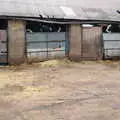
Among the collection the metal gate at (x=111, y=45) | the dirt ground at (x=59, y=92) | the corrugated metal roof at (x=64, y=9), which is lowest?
the dirt ground at (x=59, y=92)

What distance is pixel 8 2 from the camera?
2314 centimetres

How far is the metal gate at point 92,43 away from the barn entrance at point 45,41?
53.9 inches

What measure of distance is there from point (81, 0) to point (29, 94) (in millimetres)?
14126

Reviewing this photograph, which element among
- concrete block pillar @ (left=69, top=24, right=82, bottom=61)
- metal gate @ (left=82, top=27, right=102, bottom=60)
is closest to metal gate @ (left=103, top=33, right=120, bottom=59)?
metal gate @ (left=82, top=27, right=102, bottom=60)

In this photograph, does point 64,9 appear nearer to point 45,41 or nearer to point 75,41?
point 75,41

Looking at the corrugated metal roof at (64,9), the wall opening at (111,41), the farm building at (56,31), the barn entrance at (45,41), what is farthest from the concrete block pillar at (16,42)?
the wall opening at (111,41)

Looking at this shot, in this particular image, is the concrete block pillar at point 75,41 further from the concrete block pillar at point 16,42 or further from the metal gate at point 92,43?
the concrete block pillar at point 16,42

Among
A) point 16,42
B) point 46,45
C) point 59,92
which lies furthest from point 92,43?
point 59,92

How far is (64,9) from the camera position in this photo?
24047 mm

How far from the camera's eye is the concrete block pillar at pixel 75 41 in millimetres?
23234

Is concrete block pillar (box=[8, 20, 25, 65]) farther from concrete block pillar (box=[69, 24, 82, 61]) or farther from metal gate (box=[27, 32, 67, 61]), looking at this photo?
concrete block pillar (box=[69, 24, 82, 61])

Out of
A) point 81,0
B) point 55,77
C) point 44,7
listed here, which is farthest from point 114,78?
point 81,0

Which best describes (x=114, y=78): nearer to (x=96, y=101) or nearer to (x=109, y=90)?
(x=109, y=90)

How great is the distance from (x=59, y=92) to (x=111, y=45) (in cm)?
1132
